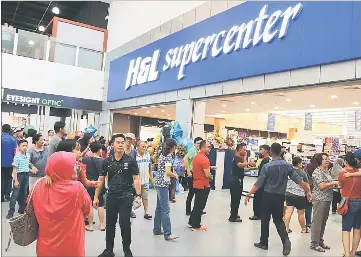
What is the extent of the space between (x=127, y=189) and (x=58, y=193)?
1518mm

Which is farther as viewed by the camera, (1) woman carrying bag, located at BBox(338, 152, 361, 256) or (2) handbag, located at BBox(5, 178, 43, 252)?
(1) woman carrying bag, located at BBox(338, 152, 361, 256)

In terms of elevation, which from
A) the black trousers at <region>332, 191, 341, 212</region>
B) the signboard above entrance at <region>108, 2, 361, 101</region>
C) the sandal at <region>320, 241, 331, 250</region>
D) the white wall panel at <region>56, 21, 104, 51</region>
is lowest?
the sandal at <region>320, 241, 331, 250</region>

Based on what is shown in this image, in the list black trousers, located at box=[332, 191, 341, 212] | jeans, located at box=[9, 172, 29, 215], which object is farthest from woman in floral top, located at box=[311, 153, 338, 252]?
jeans, located at box=[9, 172, 29, 215]

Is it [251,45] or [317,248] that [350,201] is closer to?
[317,248]

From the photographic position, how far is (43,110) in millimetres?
14320

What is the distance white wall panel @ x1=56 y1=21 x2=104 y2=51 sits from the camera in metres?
15.2

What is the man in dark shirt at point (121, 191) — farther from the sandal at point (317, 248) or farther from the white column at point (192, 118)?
the white column at point (192, 118)

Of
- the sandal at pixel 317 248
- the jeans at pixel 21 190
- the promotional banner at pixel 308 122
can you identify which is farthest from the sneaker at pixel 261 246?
the promotional banner at pixel 308 122

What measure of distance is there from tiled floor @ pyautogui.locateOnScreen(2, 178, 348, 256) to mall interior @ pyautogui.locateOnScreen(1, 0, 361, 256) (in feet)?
0.09

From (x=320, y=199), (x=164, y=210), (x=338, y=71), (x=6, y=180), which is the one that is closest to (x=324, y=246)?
(x=320, y=199)

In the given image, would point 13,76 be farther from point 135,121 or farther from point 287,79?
point 287,79

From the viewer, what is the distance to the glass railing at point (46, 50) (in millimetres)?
13023

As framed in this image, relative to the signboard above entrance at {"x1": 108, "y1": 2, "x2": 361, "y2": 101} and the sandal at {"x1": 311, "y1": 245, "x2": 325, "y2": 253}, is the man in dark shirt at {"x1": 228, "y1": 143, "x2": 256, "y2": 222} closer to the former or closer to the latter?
the sandal at {"x1": 311, "y1": 245, "x2": 325, "y2": 253}

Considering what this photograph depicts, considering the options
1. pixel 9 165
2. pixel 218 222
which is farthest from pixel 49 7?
pixel 218 222
